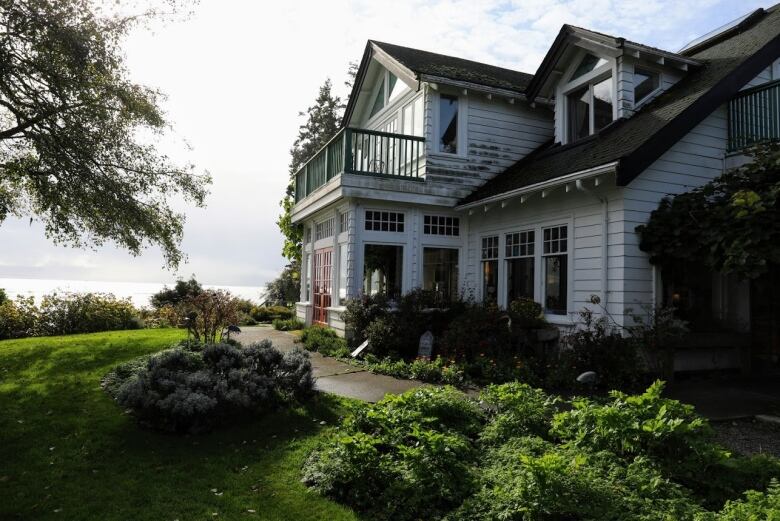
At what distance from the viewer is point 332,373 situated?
30.5ft

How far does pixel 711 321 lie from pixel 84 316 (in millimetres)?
16717

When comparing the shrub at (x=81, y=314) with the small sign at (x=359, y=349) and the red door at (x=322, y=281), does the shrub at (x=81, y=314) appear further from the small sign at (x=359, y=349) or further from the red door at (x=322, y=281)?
the small sign at (x=359, y=349)

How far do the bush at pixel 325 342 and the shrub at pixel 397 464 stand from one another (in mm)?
5955

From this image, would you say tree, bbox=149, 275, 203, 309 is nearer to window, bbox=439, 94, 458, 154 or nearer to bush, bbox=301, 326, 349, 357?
bush, bbox=301, 326, 349, 357

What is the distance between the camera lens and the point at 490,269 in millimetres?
12445

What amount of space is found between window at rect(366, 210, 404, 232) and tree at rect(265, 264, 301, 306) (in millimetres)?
13262

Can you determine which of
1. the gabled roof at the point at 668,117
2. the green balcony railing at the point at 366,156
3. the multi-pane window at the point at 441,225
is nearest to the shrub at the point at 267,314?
the green balcony railing at the point at 366,156

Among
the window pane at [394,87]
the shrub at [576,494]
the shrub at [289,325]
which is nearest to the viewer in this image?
the shrub at [576,494]

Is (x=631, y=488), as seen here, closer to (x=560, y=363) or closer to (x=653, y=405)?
(x=653, y=405)

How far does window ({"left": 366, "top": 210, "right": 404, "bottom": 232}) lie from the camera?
12.4m

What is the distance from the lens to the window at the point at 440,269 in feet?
44.3

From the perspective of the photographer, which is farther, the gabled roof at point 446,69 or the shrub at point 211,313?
the gabled roof at point 446,69

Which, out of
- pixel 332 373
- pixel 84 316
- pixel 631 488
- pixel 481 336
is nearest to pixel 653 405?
pixel 631 488

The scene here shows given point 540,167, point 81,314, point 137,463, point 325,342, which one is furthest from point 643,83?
point 81,314
